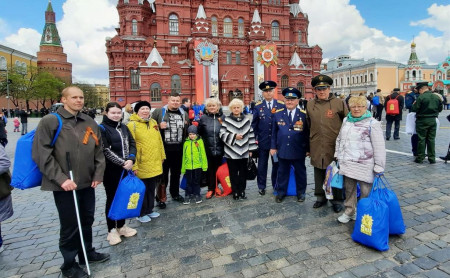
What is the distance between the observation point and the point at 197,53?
3238cm

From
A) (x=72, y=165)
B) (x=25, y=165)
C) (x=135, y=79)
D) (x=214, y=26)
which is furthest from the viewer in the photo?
(x=214, y=26)

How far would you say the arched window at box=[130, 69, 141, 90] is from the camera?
1329 inches

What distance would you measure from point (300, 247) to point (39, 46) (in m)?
84.5

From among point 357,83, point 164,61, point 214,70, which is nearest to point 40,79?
point 164,61

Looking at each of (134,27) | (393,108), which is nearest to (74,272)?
(393,108)

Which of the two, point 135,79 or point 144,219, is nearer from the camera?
point 144,219

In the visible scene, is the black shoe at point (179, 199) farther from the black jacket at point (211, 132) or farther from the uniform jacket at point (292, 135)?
the uniform jacket at point (292, 135)

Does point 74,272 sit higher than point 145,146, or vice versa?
point 145,146

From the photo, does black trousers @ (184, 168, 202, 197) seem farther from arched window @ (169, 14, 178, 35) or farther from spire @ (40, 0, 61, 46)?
spire @ (40, 0, 61, 46)

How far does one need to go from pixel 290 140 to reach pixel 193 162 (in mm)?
1775

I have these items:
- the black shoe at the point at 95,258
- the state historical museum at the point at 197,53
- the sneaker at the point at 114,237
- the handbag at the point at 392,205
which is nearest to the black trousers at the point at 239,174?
the sneaker at the point at 114,237

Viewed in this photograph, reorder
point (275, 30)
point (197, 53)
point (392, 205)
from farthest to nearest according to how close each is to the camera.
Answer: point (275, 30)
point (197, 53)
point (392, 205)

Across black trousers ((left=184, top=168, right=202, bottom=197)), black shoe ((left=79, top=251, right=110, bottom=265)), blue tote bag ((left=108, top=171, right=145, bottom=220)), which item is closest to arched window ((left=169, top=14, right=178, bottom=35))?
black trousers ((left=184, top=168, right=202, bottom=197))

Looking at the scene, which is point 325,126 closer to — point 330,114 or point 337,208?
point 330,114
